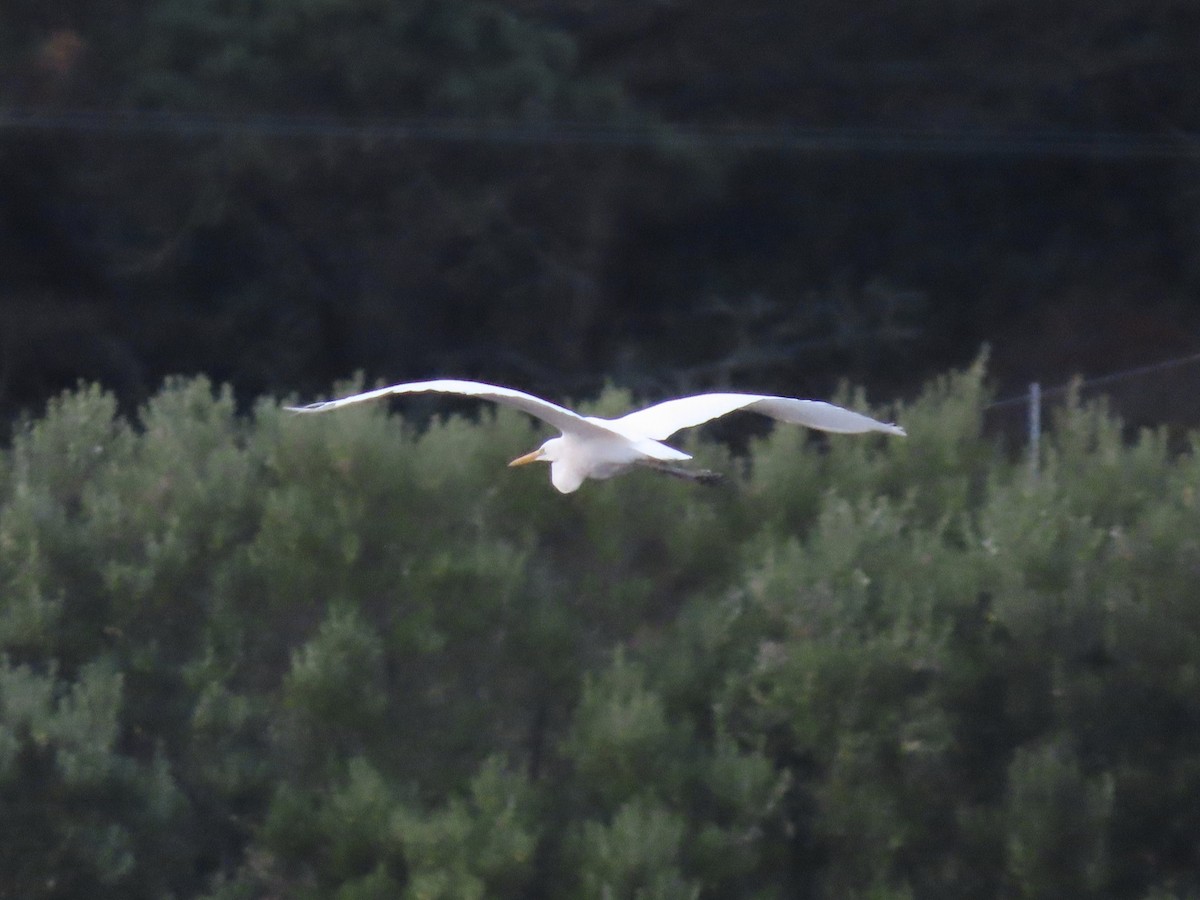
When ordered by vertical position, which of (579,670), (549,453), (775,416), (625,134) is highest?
(625,134)

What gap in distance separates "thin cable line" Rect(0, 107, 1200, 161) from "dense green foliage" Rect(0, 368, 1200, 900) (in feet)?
7.91

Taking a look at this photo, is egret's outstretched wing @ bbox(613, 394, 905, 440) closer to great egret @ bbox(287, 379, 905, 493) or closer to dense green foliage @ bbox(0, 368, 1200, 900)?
great egret @ bbox(287, 379, 905, 493)

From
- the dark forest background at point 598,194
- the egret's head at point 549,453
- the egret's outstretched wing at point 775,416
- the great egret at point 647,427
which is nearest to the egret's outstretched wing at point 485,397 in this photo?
the great egret at point 647,427

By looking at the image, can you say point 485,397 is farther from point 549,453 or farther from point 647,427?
point 549,453

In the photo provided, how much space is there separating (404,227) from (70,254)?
6.39ft

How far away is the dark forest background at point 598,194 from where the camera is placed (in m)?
9.70

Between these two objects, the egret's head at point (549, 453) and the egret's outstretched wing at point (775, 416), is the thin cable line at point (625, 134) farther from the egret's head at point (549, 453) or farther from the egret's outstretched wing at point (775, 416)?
the egret's outstretched wing at point (775, 416)

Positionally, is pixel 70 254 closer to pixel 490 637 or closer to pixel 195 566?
pixel 195 566

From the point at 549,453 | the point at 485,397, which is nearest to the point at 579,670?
the point at 549,453

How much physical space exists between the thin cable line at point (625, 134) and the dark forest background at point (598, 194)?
2 cm

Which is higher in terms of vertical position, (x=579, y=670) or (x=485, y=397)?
(x=485, y=397)

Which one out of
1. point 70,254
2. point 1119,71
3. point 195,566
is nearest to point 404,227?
point 70,254

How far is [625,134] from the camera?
1023 cm

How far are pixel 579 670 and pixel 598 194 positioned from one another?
161 inches
